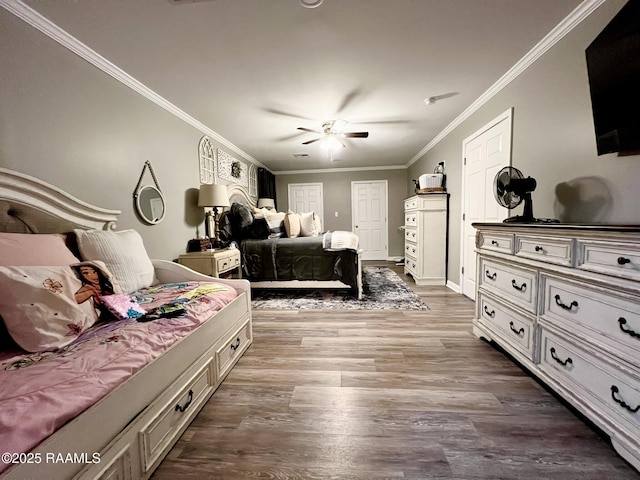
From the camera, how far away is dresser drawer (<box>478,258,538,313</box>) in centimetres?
153

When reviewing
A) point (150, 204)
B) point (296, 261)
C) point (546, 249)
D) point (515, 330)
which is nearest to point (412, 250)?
point (296, 261)

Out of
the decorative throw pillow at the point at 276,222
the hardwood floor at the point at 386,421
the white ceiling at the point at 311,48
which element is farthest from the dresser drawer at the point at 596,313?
the decorative throw pillow at the point at 276,222

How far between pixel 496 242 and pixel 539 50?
1.51 metres

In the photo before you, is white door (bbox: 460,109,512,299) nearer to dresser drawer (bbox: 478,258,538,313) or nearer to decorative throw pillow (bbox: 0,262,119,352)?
dresser drawer (bbox: 478,258,538,313)

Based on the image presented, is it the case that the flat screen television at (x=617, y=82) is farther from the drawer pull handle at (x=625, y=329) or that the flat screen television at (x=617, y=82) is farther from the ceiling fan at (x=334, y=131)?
the ceiling fan at (x=334, y=131)

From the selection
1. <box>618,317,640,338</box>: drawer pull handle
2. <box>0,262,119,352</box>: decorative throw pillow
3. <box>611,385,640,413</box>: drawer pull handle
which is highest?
<box>0,262,119,352</box>: decorative throw pillow

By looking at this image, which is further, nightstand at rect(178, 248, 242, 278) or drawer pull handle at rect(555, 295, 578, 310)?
nightstand at rect(178, 248, 242, 278)

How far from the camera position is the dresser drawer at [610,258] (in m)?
0.99

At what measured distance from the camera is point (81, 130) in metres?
1.81

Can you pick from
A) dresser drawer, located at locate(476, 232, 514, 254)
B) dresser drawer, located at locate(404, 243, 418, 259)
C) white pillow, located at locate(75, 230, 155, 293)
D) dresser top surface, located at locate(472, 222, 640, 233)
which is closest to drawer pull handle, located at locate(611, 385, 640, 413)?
dresser top surface, located at locate(472, 222, 640, 233)

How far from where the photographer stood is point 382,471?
1038 millimetres

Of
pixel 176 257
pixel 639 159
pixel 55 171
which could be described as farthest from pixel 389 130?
pixel 55 171

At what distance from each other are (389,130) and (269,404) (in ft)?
11.9

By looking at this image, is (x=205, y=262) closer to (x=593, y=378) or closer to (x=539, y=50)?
(x=593, y=378)
